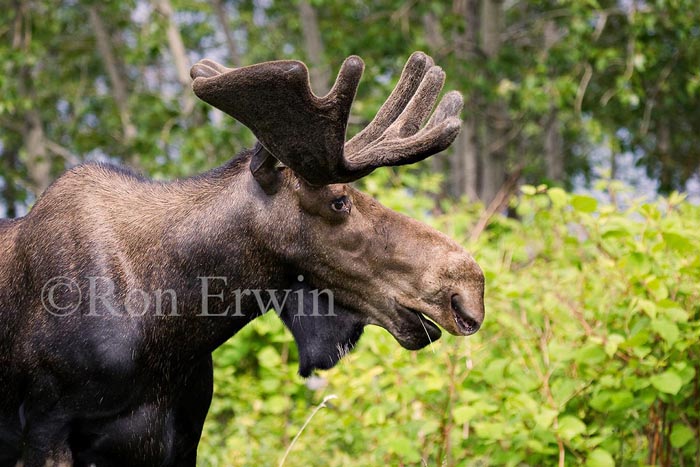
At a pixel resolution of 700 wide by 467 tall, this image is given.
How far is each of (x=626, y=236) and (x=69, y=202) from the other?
9.27 feet

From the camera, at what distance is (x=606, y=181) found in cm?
586

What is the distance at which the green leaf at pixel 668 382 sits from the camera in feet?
15.6

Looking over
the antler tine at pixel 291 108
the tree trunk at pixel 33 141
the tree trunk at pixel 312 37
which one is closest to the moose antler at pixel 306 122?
the antler tine at pixel 291 108

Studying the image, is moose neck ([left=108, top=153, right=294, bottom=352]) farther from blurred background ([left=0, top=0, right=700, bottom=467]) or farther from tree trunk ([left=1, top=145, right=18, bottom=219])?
tree trunk ([left=1, top=145, right=18, bottom=219])

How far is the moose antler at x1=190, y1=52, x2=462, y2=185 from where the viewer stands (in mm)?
3383

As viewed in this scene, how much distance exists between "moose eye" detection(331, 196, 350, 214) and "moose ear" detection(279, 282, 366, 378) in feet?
1.11

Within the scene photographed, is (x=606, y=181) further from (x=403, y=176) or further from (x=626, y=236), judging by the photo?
(x=403, y=176)

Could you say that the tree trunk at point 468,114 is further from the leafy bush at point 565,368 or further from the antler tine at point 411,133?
the antler tine at point 411,133

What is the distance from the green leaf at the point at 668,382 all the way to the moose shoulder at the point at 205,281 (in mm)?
1617

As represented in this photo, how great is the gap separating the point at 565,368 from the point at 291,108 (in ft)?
9.28

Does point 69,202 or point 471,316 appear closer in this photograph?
point 471,316

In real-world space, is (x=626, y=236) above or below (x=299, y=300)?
below

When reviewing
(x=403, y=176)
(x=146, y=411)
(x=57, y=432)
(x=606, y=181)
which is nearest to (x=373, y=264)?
(x=146, y=411)

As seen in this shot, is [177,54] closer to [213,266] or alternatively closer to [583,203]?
[583,203]
